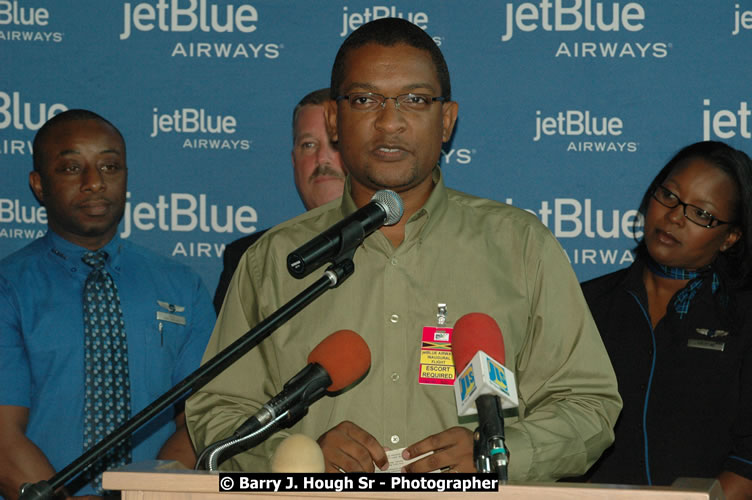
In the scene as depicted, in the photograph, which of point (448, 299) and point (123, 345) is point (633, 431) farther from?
point (123, 345)

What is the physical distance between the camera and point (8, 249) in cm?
442

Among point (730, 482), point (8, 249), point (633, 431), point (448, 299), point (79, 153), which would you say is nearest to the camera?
point (448, 299)

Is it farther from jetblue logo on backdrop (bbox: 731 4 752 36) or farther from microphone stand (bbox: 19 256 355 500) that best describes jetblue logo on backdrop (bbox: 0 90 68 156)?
jetblue logo on backdrop (bbox: 731 4 752 36)

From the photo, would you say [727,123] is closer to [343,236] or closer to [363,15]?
[363,15]

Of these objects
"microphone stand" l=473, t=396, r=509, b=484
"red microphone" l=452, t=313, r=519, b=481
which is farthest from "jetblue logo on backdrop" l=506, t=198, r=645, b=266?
"microphone stand" l=473, t=396, r=509, b=484

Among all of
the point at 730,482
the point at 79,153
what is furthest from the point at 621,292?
the point at 79,153

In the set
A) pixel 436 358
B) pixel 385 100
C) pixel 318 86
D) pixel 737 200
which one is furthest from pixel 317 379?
pixel 318 86

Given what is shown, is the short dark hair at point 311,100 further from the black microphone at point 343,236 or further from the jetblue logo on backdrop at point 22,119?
the black microphone at point 343,236

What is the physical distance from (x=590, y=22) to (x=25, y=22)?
2.98 m

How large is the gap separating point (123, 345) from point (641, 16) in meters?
3.04

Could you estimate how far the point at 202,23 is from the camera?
176 inches

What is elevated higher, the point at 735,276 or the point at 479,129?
the point at 479,129

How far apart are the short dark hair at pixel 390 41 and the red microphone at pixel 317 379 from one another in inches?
40.5

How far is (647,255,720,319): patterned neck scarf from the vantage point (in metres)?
3.64
